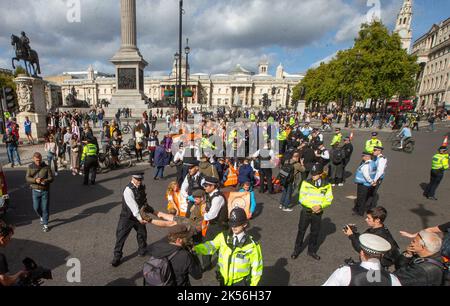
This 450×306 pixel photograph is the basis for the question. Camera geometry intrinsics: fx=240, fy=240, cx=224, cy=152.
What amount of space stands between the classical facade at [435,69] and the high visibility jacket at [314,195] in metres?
60.4

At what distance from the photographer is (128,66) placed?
2889 cm

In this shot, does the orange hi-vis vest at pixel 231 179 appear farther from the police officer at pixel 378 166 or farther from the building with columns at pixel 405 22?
the building with columns at pixel 405 22

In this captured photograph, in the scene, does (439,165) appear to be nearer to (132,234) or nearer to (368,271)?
(368,271)

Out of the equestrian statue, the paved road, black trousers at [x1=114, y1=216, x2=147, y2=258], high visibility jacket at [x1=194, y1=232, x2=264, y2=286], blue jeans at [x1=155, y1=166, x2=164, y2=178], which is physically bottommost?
the paved road

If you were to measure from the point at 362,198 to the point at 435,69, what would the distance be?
74.1m

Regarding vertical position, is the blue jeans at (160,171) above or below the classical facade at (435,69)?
below

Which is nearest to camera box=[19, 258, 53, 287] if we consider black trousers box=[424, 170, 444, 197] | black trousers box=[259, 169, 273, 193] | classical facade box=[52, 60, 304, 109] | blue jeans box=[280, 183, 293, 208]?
blue jeans box=[280, 183, 293, 208]

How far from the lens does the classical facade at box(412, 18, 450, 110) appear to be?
2083 inches

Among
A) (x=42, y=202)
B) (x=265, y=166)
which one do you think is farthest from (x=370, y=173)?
(x=42, y=202)

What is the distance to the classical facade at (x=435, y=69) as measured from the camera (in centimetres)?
5291

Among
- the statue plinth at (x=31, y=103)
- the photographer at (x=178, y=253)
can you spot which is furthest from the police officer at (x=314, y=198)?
the statue plinth at (x=31, y=103)

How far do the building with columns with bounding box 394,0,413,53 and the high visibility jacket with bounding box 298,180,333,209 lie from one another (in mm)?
92706

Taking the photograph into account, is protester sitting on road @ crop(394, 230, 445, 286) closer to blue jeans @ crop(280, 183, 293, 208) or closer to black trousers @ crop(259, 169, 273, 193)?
blue jeans @ crop(280, 183, 293, 208)
